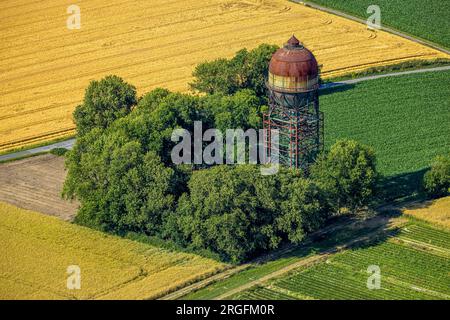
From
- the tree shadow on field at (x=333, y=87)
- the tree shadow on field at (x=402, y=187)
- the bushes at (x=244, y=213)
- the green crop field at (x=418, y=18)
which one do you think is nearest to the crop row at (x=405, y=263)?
the bushes at (x=244, y=213)

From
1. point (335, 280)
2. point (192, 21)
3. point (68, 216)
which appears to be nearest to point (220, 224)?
point (335, 280)

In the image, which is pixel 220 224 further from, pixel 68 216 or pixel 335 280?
pixel 68 216

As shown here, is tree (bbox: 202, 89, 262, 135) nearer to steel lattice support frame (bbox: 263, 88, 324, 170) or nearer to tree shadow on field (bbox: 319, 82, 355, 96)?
steel lattice support frame (bbox: 263, 88, 324, 170)

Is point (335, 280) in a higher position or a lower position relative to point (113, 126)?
lower

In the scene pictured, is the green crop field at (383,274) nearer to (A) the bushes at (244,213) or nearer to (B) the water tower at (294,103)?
(A) the bushes at (244,213)

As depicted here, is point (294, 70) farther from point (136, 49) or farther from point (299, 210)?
point (136, 49)

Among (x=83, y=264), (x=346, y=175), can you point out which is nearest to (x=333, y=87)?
(x=346, y=175)
